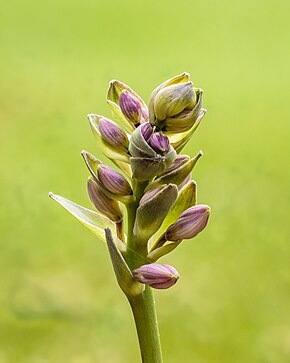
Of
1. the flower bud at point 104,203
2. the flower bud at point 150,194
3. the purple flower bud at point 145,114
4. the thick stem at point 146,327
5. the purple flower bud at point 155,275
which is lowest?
the thick stem at point 146,327

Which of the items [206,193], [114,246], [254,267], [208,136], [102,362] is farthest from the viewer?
[208,136]

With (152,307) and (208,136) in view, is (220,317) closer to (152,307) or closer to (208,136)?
(208,136)

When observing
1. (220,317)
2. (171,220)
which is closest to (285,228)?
(220,317)

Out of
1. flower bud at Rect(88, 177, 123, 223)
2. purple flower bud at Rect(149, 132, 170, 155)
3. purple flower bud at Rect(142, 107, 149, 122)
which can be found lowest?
flower bud at Rect(88, 177, 123, 223)

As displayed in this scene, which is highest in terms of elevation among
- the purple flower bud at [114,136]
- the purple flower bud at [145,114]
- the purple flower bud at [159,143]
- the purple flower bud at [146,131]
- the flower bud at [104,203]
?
the purple flower bud at [145,114]

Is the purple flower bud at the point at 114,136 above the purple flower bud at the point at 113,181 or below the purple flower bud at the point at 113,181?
above

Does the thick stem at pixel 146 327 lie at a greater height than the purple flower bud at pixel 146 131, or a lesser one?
lesser
